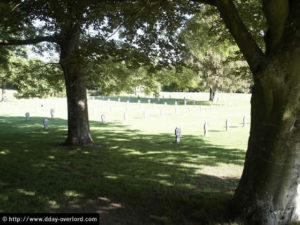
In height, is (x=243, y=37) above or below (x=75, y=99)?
above

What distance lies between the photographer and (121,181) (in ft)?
24.8

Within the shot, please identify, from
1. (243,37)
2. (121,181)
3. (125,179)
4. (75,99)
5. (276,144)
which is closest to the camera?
(276,144)

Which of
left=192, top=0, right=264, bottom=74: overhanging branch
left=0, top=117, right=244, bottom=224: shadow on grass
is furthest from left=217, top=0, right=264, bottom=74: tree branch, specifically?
left=0, top=117, right=244, bottom=224: shadow on grass

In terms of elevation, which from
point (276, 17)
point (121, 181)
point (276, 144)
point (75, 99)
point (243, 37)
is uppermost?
point (276, 17)

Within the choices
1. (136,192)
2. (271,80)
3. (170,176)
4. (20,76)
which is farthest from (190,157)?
(20,76)

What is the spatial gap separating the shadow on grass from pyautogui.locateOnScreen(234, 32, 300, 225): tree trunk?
28.5 inches

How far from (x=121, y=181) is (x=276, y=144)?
14.1 feet

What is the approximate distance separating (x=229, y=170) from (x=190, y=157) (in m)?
2.09

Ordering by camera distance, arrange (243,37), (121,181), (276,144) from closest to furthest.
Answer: (276,144)
(243,37)
(121,181)

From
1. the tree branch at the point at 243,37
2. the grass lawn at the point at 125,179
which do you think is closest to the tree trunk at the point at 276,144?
the tree branch at the point at 243,37

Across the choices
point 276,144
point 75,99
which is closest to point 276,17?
point 276,144

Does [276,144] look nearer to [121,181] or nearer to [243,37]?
[243,37]

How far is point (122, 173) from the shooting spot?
27.5 ft

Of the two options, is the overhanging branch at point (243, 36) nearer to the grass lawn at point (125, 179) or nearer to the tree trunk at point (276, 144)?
the tree trunk at point (276, 144)
